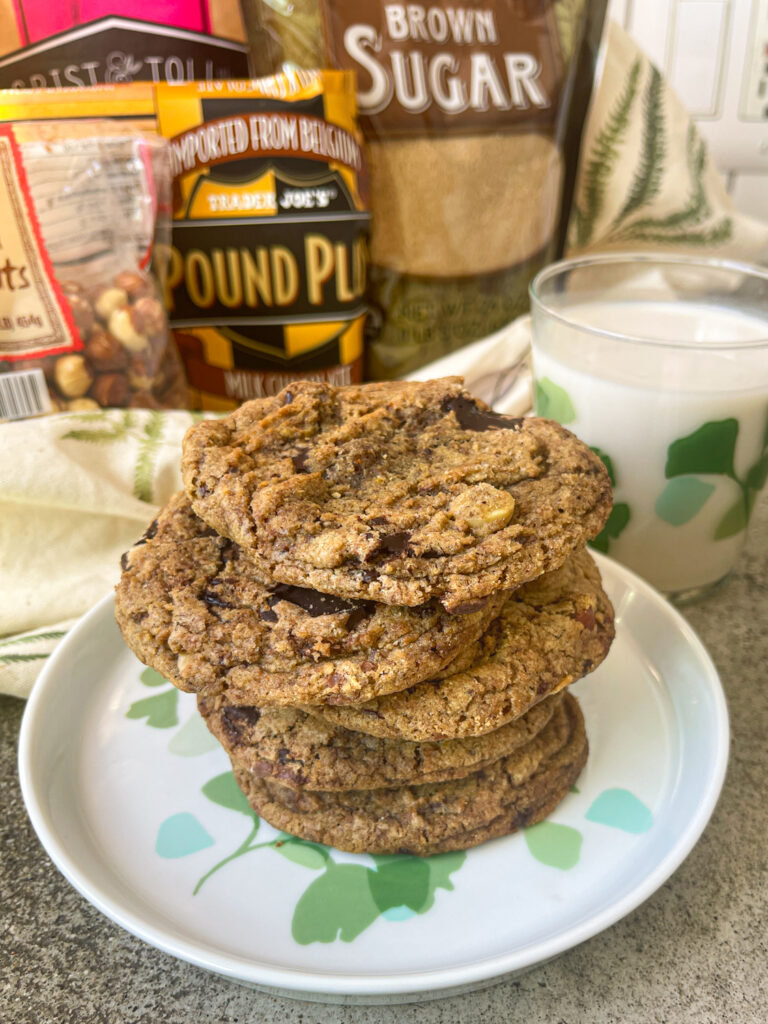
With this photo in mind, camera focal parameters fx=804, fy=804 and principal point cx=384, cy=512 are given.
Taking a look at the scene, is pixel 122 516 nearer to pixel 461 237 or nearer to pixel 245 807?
pixel 245 807

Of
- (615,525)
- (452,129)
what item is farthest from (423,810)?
(452,129)

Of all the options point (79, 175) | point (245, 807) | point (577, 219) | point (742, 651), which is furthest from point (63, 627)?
point (577, 219)

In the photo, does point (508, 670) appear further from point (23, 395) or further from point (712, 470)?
point (23, 395)

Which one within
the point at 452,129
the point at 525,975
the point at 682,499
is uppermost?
the point at 452,129

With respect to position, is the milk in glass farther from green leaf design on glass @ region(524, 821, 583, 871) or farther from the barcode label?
the barcode label

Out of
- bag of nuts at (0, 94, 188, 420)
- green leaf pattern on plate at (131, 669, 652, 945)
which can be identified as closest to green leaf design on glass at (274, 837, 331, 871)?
green leaf pattern on plate at (131, 669, 652, 945)

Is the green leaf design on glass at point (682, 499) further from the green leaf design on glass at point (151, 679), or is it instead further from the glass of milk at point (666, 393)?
the green leaf design on glass at point (151, 679)

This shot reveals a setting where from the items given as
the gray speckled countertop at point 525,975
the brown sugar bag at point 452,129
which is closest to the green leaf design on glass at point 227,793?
the gray speckled countertop at point 525,975
